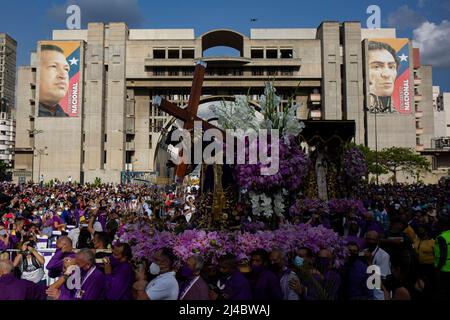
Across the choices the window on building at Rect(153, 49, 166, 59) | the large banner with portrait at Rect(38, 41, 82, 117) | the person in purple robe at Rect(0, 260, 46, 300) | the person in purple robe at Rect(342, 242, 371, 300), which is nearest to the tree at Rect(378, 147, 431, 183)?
the window on building at Rect(153, 49, 166, 59)

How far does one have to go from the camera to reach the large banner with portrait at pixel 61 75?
230 feet

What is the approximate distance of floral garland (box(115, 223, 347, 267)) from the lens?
6922 mm

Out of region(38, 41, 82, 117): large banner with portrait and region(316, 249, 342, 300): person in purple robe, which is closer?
region(316, 249, 342, 300): person in purple robe

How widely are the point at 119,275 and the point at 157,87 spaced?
70758mm

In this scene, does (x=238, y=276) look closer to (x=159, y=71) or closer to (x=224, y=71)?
(x=224, y=71)

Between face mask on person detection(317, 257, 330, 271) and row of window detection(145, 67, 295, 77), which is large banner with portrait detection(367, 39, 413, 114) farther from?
face mask on person detection(317, 257, 330, 271)

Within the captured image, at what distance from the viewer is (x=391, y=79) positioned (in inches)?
2739

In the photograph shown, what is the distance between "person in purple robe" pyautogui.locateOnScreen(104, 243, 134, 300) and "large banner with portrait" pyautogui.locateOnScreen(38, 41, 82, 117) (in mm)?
69137

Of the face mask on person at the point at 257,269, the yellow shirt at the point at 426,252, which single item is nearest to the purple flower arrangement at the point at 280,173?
the yellow shirt at the point at 426,252

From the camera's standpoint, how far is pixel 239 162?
8914 millimetres

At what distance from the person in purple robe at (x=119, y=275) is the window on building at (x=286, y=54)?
70558 mm
